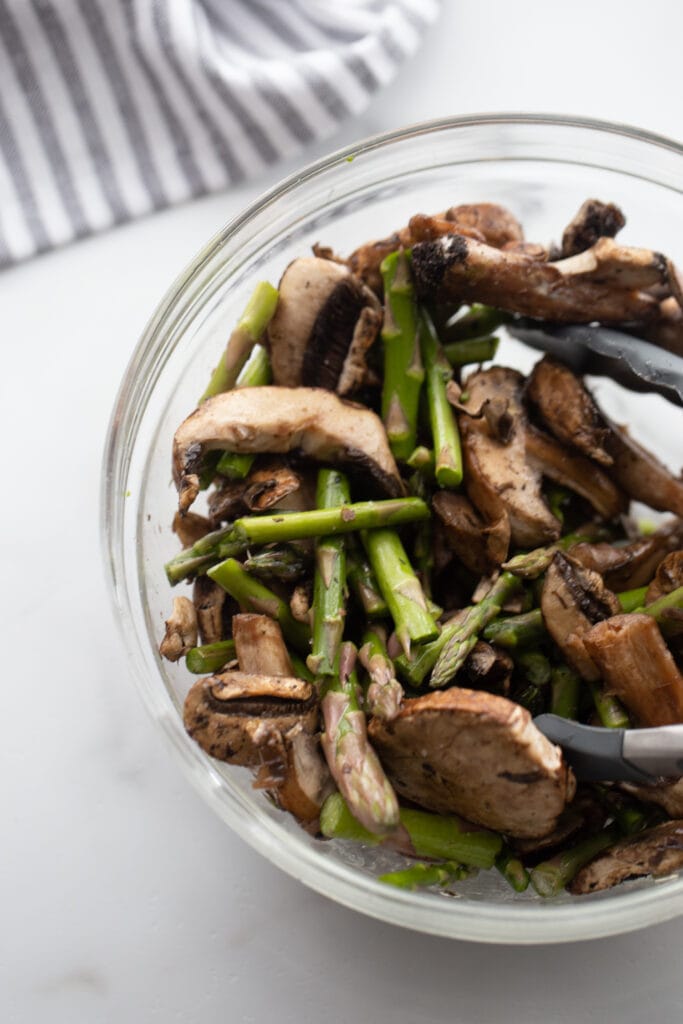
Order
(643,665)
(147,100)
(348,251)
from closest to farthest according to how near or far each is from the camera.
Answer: (643,665) → (348,251) → (147,100)

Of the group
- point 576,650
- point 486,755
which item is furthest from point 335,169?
point 486,755

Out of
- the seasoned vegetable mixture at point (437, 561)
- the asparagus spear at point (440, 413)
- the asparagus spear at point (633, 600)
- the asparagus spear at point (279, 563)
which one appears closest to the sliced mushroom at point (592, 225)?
the seasoned vegetable mixture at point (437, 561)

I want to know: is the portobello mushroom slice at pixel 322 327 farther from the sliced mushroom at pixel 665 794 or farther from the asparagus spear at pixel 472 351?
the sliced mushroom at pixel 665 794

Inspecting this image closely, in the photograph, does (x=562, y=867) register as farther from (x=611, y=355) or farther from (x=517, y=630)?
(x=611, y=355)

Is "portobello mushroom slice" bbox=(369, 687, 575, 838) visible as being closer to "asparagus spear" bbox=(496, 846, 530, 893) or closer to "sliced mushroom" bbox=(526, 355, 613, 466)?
"asparagus spear" bbox=(496, 846, 530, 893)

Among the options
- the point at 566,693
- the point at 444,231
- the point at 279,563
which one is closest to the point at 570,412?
the point at 444,231

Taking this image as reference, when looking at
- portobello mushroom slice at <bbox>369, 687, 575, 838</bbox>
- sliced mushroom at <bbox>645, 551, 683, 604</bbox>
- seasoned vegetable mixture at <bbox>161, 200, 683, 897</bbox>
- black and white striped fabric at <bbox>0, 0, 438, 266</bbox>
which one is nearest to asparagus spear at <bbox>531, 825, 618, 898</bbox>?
seasoned vegetable mixture at <bbox>161, 200, 683, 897</bbox>
